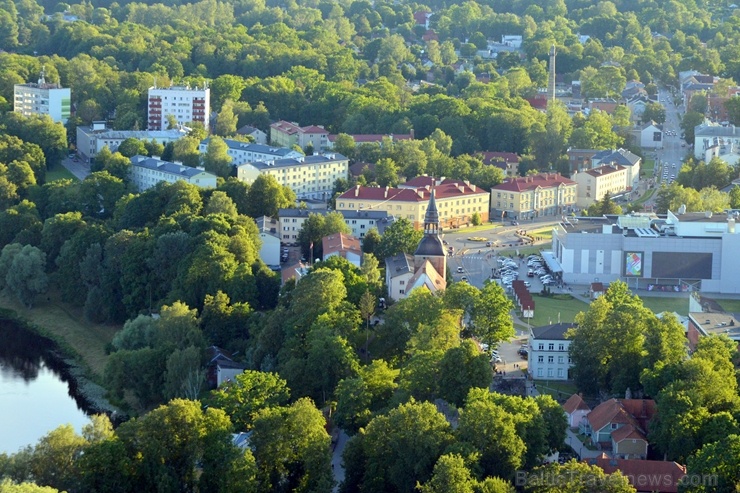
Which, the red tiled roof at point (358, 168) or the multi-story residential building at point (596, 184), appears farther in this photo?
the red tiled roof at point (358, 168)

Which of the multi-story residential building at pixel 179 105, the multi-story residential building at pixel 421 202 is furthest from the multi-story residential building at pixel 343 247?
the multi-story residential building at pixel 179 105

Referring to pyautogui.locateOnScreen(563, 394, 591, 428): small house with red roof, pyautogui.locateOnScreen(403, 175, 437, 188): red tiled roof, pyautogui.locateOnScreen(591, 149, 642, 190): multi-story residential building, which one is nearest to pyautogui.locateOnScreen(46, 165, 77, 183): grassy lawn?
pyautogui.locateOnScreen(403, 175, 437, 188): red tiled roof

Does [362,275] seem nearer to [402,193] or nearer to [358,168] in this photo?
[402,193]

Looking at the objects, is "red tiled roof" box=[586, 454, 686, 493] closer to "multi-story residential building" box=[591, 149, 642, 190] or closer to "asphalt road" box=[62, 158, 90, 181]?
"multi-story residential building" box=[591, 149, 642, 190]

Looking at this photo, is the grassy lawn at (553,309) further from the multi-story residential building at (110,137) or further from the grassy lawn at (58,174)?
the multi-story residential building at (110,137)

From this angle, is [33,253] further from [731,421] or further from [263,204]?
[731,421]

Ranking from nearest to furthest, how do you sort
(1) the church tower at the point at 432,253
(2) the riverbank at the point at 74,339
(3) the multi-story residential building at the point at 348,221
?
(2) the riverbank at the point at 74,339 < (1) the church tower at the point at 432,253 < (3) the multi-story residential building at the point at 348,221

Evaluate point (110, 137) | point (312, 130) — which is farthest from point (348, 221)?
point (110, 137)

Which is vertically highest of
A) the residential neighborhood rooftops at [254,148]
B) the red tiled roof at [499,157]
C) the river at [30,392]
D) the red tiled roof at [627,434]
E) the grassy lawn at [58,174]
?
the residential neighborhood rooftops at [254,148]
